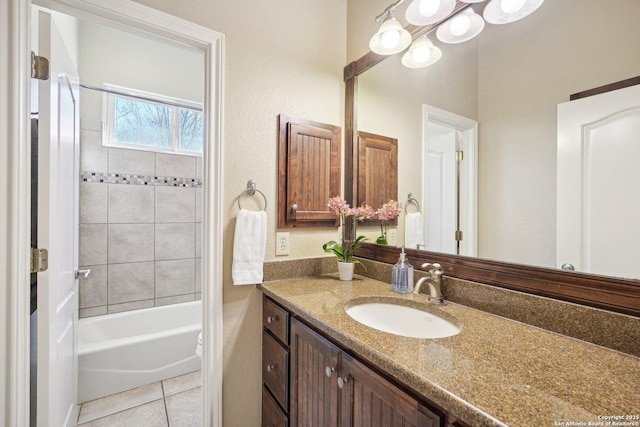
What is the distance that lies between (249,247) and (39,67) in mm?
1070

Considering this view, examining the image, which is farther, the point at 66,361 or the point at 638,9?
the point at 66,361

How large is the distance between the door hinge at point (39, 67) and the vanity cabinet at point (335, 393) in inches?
51.5

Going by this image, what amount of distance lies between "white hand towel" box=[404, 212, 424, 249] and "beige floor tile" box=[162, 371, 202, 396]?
74.2 inches

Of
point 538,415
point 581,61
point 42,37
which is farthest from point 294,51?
point 538,415

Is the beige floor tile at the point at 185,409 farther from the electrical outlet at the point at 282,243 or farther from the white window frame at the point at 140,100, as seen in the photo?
the white window frame at the point at 140,100

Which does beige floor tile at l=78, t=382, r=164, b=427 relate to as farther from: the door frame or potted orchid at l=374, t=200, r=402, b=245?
potted orchid at l=374, t=200, r=402, b=245

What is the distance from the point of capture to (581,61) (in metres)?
0.82

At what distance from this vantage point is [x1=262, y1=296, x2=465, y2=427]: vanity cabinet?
2.09 feet

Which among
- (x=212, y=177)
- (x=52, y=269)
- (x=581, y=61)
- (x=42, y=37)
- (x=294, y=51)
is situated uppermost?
(x=294, y=51)

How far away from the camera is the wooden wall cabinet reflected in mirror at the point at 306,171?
57.3 inches

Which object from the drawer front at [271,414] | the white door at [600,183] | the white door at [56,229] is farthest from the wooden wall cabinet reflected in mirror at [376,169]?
the white door at [56,229]

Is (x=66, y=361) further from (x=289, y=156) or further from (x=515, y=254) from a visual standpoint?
(x=515, y=254)

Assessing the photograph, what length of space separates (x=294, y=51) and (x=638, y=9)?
4.28ft

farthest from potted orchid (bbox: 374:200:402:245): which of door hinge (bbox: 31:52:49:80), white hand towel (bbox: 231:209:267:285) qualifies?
door hinge (bbox: 31:52:49:80)
